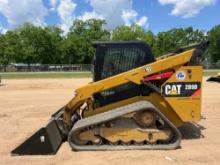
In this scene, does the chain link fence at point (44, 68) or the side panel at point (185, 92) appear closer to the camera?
the side panel at point (185, 92)

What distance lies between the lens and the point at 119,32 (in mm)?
97625

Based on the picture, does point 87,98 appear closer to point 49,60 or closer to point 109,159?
point 109,159

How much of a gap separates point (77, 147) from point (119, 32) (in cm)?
9039

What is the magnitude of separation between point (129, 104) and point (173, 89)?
3.35ft

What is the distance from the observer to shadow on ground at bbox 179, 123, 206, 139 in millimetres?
9555

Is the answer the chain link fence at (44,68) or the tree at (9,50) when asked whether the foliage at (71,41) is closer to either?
the tree at (9,50)

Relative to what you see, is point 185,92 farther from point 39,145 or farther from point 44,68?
point 44,68

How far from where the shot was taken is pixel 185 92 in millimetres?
8703

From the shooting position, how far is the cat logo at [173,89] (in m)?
8.70

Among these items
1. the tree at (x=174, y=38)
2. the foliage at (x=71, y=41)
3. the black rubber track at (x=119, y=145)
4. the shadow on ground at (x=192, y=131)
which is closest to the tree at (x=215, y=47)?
the foliage at (x=71, y=41)

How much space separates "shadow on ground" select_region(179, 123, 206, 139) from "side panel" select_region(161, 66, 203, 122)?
971 millimetres

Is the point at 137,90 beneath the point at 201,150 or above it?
above

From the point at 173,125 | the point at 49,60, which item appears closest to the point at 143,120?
the point at 173,125

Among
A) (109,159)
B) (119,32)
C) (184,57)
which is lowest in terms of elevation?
(109,159)
